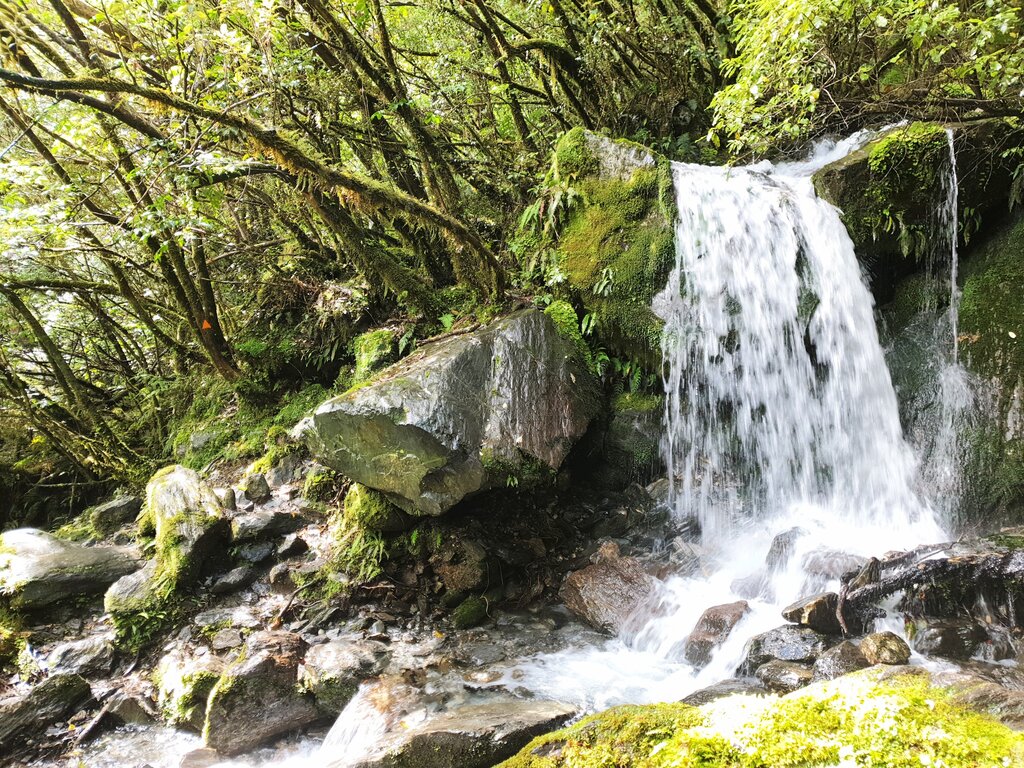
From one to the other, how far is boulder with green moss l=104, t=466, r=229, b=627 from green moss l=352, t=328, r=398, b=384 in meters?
2.36

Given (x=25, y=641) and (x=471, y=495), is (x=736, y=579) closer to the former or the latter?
(x=471, y=495)

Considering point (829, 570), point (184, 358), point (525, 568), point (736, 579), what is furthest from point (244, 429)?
point (829, 570)

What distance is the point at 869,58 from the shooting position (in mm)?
6984

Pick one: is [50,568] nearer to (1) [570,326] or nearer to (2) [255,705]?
(2) [255,705]

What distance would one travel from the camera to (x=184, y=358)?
33.3 feet

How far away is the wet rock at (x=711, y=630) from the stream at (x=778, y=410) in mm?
240

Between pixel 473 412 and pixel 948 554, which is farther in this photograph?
pixel 473 412

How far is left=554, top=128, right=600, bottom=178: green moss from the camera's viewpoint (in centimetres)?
711

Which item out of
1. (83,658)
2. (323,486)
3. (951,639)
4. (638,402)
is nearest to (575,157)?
(638,402)

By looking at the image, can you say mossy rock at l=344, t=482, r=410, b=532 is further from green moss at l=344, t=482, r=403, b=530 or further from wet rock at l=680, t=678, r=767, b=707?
wet rock at l=680, t=678, r=767, b=707

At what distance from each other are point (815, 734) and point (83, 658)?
6272 mm

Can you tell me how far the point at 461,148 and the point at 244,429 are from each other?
5.77 metres

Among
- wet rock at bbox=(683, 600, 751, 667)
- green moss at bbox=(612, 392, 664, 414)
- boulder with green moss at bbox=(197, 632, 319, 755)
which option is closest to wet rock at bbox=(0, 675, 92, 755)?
boulder with green moss at bbox=(197, 632, 319, 755)

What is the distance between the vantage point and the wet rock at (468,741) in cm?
298
